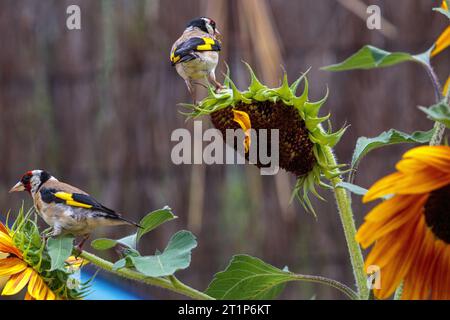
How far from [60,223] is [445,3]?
223mm

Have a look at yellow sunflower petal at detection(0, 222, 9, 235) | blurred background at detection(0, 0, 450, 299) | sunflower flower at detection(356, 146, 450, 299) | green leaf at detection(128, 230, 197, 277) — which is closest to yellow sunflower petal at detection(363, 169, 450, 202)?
sunflower flower at detection(356, 146, 450, 299)

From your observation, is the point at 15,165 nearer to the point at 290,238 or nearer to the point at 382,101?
the point at 290,238

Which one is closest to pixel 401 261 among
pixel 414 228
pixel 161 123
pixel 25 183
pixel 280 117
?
pixel 414 228

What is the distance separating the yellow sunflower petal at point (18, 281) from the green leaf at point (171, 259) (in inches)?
2.2

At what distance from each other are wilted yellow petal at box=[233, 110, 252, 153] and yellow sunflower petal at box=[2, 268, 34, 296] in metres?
0.13

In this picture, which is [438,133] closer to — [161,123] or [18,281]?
[18,281]

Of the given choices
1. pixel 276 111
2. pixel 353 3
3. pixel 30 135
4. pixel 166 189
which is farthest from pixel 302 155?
pixel 30 135

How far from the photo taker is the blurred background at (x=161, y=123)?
175 cm

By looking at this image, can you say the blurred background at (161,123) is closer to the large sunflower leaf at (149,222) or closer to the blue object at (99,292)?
the blue object at (99,292)

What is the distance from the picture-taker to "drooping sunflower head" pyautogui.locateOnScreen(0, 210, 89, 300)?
0.42 metres

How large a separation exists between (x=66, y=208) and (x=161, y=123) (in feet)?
4.52

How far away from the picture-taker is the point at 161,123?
5.95 feet

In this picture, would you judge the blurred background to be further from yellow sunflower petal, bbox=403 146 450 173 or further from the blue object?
yellow sunflower petal, bbox=403 146 450 173
